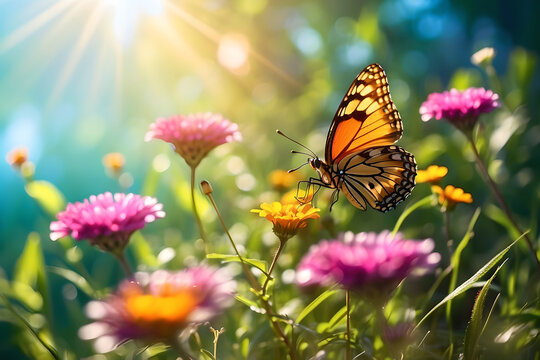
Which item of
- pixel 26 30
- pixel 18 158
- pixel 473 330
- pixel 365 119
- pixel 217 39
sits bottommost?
pixel 473 330

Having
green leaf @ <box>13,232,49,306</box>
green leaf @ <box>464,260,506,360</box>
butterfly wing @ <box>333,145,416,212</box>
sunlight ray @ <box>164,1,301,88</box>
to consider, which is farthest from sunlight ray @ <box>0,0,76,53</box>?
green leaf @ <box>464,260,506,360</box>

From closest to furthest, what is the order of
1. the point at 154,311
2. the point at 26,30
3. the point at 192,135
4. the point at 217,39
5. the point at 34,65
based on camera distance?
the point at 154,311 < the point at 192,135 < the point at 26,30 < the point at 34,65 < the point at 217,39

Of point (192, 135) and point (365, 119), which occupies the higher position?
point (365, 119)

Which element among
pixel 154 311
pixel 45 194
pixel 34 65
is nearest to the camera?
pixel 154 311

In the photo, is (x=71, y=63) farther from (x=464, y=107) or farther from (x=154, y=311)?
(x=154, y=311)

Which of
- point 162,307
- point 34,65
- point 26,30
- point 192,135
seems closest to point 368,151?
point 192,135

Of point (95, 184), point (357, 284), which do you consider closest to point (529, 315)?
point (357, 284)

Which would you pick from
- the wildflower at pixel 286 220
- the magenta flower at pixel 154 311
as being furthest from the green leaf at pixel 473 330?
the magenta flower at pixel 154 311

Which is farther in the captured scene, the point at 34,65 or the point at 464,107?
the point at 34,65
